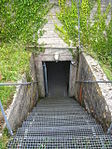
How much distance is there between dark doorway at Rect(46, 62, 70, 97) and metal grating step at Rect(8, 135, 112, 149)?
591cm

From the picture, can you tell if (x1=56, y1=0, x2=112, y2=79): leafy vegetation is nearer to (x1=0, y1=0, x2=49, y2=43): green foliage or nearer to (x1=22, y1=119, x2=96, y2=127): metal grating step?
(x1=0, y1=0, x2=49, y2=43): green foliage

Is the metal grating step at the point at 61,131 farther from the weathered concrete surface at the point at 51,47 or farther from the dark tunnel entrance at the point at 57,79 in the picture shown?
the dark tunnel entrance at the point at 57,79

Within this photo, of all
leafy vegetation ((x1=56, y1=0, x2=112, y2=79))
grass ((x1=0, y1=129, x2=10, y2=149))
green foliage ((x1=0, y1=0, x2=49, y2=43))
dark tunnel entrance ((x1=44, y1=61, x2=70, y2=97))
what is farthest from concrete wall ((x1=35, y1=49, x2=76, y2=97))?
grass ((x1=0, y1=129, x2=10, y2=149))

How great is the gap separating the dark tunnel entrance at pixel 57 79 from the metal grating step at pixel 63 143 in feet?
18.0

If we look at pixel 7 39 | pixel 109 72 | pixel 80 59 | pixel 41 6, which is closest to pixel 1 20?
pixel 7 39

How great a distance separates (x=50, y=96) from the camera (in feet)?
27.2

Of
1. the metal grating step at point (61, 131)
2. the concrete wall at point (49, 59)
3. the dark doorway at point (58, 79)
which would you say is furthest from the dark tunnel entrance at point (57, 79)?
the metal grating step at point (61, 131)

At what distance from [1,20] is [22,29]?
0.90 m

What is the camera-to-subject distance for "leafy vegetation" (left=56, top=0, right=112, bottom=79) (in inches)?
205

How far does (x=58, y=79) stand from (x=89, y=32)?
4.35 m

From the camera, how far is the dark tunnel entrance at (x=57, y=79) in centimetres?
861

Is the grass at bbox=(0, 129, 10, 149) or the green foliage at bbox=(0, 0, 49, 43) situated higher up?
the green foliage at bbox=(0, 0, 49, 43)

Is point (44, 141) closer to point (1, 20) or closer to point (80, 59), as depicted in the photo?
point (80, 59)

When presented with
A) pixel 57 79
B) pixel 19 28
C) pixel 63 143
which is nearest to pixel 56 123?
pixel 63 143
